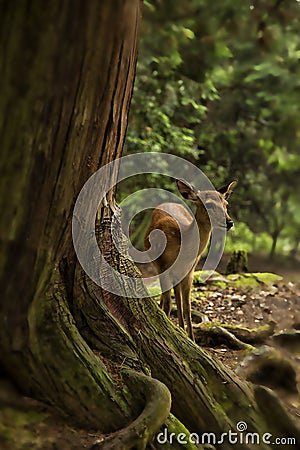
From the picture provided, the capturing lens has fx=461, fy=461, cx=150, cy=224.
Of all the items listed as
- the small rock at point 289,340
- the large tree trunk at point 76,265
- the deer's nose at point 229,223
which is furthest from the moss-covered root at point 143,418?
the small rock at point 289,340

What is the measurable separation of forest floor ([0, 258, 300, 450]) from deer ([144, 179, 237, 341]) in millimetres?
654

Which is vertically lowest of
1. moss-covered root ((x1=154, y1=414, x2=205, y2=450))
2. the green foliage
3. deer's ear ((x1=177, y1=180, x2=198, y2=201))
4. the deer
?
moss-covered root ((x1=154, y1=414, x2=205, y2=450))

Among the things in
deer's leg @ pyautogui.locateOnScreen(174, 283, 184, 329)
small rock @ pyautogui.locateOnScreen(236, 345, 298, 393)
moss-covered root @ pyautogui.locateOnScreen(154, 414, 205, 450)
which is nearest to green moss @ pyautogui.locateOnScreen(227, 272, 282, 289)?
deer's leg @ pyautogui.locateOnScreen(174, 283, 184, 329)

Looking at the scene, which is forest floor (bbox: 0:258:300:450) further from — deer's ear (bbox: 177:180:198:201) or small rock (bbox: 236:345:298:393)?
deer's ear (bbox: 177:180:198:201)

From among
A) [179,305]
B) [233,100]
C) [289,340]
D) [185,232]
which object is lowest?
[289,340]

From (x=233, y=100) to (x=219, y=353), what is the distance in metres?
7.45

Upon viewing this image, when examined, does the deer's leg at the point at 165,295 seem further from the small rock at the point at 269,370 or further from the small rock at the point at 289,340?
the small rock at the point at 269,370

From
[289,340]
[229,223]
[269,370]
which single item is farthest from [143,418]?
[289,340]

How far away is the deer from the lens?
13.7 ft

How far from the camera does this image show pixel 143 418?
2.38m

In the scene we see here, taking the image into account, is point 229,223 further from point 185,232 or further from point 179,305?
point 179,305

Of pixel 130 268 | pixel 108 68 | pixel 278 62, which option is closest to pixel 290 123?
pixel 278 62

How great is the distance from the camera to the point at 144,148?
8656 mm

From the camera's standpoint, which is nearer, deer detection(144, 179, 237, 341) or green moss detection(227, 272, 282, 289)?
deer detection(144, 179, 237, 341)
